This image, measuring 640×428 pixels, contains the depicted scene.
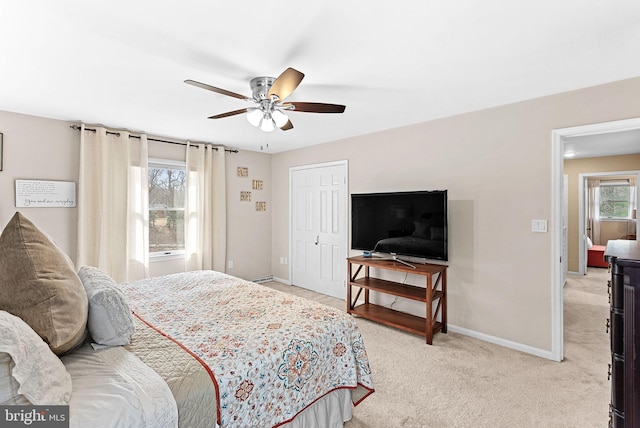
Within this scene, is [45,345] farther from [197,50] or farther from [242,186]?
[242,186]

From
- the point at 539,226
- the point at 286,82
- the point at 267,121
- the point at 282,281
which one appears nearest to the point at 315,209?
the point at 282,281

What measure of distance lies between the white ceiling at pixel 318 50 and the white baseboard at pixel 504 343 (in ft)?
7.58

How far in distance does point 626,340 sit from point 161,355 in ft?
6.14

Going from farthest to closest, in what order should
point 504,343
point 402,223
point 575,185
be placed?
point 575,185, point 402,223, point 504,343

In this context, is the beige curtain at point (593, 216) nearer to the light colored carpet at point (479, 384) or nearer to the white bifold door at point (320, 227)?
the light colored carpet at point (479, 384)

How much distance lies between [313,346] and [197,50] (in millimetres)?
1972

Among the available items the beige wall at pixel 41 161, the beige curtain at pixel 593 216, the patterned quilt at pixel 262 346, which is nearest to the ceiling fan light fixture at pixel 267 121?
the patterned quilt at pixel 262 346

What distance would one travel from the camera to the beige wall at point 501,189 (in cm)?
273

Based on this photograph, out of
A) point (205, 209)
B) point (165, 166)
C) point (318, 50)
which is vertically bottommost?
point (205, 209)

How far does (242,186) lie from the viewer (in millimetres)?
5203

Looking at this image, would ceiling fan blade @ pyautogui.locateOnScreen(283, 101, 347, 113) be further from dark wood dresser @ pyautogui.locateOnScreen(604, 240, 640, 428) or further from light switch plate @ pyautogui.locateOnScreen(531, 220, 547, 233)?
light switch plate @ pyautogui.locateOnScreen(531, 220, 547, 233)

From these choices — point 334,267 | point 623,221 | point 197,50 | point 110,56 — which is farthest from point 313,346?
point 623,221

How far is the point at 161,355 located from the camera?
1415mm

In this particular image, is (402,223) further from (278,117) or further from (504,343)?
(278,117)
